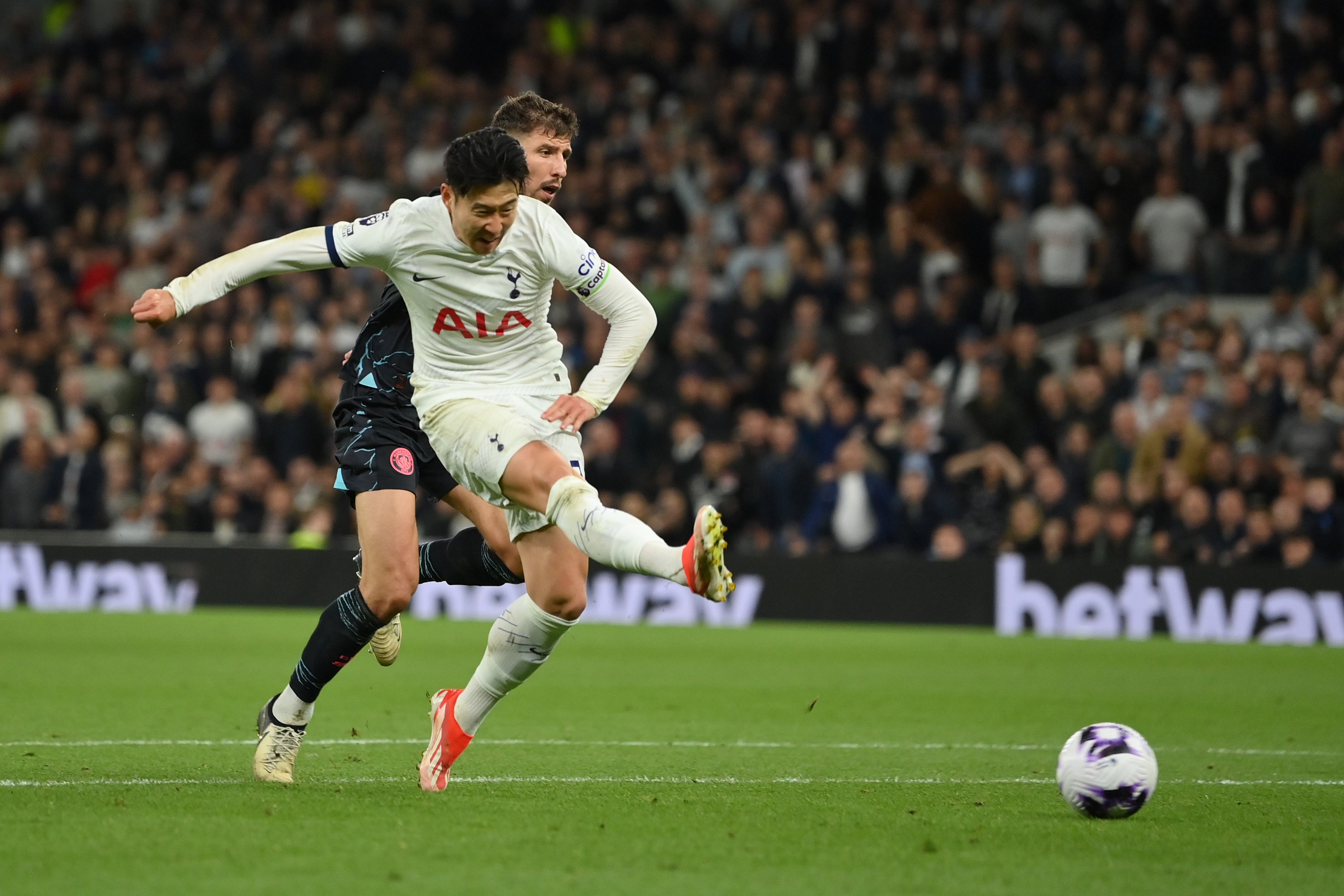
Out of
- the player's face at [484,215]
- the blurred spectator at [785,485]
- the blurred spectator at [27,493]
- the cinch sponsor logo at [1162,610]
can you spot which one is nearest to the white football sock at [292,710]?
the player's face at [484,215]

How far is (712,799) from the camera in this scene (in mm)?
6363

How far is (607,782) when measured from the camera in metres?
6.88

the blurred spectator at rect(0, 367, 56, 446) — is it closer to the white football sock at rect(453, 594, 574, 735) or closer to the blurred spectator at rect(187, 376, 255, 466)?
the blurred spectator at rect(187, 376, 255, 466)

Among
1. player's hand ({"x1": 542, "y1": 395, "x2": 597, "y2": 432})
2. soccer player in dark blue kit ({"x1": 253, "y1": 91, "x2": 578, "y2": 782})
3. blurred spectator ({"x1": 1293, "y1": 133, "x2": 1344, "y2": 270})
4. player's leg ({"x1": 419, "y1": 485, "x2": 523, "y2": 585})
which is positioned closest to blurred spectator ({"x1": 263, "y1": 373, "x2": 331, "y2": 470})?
blurred spectator ({"x1": 1293, "y1": 133, "x2": 1344, "y2": 270})

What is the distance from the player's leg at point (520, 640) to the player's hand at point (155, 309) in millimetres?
1457

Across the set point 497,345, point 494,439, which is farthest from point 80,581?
point 494,439

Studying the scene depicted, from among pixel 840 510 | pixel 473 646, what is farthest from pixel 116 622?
pixel 840 510

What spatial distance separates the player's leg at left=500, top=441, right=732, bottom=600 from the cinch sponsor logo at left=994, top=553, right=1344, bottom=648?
397 inches

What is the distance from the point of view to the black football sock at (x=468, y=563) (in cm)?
747

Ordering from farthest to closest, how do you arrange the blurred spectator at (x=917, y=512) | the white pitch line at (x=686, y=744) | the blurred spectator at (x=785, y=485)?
the blurred spectator at (x=785, y=485) → the blurred spectator at (x=917, y=512) → the white pitch line at (x=686, y=744)

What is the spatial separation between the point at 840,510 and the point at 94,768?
10393 mm

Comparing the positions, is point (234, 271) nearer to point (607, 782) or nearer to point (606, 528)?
point (606, 528)

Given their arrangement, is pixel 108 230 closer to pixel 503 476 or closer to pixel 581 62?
pixel 581 62

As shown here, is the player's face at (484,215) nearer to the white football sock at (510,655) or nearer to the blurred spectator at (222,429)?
the white football sock at (510,655)
